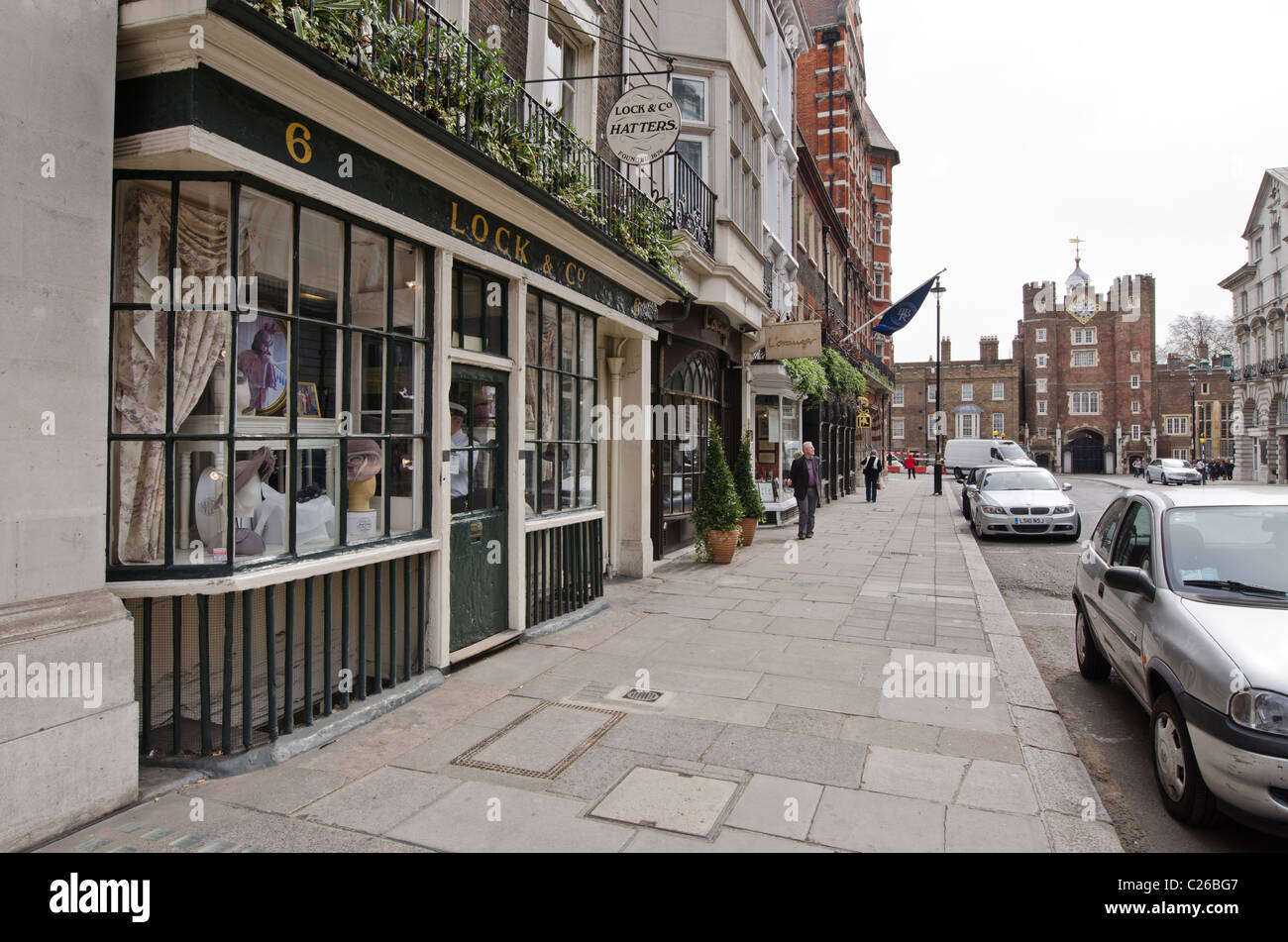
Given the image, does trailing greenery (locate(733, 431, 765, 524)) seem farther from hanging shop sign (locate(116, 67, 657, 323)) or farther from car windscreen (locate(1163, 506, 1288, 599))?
car windscreen (locate(1163, 506, 1288, 599))

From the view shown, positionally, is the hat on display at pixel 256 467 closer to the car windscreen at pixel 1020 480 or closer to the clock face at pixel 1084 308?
the car windscreen at pixel 1020 480

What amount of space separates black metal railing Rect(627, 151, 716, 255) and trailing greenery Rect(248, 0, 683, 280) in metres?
1.69

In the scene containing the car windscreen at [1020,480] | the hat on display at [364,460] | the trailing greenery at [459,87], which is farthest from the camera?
the car windscreen at [1020,480]

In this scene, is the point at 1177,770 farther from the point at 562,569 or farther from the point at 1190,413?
the point at 1190,413

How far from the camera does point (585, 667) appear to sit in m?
6.24

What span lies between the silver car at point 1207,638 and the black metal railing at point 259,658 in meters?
4.58

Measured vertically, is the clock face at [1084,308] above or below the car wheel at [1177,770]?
above

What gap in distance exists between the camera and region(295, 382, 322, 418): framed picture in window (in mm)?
4656

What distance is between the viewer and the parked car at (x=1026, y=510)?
50.7 ft

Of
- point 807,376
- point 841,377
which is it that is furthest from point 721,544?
point 841,377

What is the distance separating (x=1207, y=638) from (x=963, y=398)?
264 ft

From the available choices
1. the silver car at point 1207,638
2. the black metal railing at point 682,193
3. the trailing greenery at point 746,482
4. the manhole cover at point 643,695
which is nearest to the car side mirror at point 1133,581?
the silver car at point 1207,638

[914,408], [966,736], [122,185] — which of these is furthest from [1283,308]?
[122,185]

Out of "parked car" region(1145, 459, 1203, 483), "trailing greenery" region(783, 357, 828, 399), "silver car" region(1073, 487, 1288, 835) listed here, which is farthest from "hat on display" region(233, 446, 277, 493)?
"parked car" region(1145, 459, 1203, 483)
